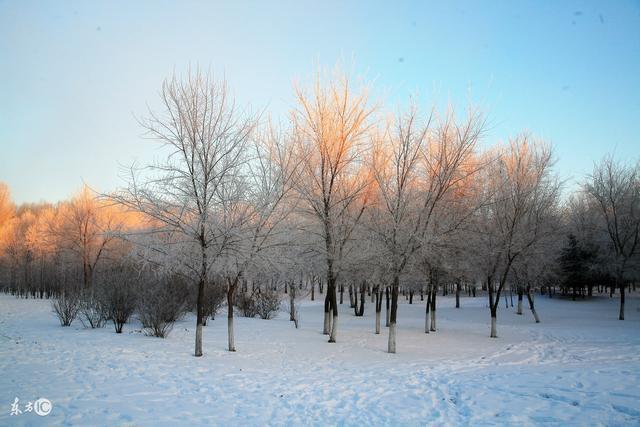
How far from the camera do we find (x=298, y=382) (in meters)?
7.82

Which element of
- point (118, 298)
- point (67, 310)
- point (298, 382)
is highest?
point (118, 298)

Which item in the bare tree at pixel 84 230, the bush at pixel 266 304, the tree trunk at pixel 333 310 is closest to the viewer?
the tree trunk at pixel 333 310

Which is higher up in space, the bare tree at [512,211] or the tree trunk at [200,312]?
the bare tree at [512,211]

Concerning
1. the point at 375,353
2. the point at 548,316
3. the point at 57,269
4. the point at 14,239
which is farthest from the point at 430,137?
the point at 14,239

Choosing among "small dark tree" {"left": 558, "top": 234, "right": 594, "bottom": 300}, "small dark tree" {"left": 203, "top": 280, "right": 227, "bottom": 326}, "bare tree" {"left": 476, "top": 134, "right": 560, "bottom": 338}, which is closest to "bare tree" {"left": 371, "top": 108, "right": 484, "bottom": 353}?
"bare tree" {"left": 476, "top": 134, "right": 560, "bottom": 338}

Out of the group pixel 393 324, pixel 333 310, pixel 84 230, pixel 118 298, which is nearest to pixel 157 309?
pixel 118 298

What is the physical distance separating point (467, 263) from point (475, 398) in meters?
12.8

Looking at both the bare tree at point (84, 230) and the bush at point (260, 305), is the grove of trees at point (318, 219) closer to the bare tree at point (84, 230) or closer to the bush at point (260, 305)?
the bush at point (260, 305)

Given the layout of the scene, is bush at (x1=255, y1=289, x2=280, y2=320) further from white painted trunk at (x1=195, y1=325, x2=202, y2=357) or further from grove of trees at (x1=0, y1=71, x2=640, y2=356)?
white painted trunk at (x1=195, y1=325, x2=202, y2=357)

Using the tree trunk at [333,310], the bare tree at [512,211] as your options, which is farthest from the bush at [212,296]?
the bare tree at [512,211]

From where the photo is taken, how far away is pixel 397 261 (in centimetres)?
1231

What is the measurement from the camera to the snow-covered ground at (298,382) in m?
5.56

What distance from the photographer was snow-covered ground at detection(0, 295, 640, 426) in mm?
5559

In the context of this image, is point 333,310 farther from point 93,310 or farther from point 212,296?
point 93,310
